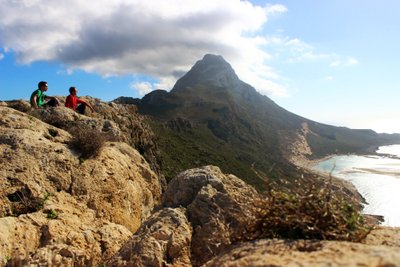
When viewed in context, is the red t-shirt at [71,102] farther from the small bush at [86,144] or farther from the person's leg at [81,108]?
the small bush at [86,144]

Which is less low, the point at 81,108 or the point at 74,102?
the point at 74,102

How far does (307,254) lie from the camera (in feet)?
11.9

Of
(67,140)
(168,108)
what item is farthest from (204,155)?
(168,108)

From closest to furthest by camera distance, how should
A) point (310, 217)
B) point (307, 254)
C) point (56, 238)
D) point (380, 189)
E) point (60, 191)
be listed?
1. point (307, 254)
2. point (310, 217)
3. point (56, 238)
4. point (60, 191)
5. point (380, 189)

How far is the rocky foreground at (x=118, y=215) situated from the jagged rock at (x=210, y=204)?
0.02 m

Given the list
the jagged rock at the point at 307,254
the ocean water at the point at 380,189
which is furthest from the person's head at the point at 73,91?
the ocean water at the point at 380,189

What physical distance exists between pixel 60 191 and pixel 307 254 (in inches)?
278

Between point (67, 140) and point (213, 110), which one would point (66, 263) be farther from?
point (213, 110)

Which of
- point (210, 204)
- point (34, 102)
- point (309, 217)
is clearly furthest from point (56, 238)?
point (34, 102)

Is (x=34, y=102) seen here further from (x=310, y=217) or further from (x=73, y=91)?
(x=310, y=217)

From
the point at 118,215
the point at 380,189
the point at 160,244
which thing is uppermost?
the point at 160,244

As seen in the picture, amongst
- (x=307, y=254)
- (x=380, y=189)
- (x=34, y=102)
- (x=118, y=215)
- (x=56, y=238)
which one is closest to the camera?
(x=307, y=254)

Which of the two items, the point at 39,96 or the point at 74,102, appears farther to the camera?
the point at 74,102

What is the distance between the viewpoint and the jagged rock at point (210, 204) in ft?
20.4
